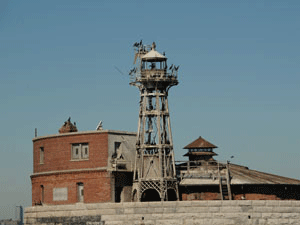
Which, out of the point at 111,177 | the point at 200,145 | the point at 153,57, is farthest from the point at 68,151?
the point at 200,145

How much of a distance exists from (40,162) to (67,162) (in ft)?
14.2

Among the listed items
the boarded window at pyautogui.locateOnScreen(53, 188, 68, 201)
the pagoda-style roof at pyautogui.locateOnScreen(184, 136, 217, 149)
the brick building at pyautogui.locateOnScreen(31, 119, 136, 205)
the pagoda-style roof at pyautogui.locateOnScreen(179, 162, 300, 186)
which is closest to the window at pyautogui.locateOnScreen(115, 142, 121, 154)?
the brick building at pyautogui.locateOnScreen(31, 119, 136, 205)

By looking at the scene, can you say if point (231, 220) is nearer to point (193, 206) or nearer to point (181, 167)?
point (193, 206)

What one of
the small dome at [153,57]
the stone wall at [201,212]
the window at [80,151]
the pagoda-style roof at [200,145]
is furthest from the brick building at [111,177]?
the small dome at [153,57]

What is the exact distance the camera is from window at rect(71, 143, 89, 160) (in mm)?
70188

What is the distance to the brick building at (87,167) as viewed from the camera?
6875 cm

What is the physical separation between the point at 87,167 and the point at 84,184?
1.54 m

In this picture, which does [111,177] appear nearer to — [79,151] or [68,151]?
[79,151]

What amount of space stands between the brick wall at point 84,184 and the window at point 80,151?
1.53m

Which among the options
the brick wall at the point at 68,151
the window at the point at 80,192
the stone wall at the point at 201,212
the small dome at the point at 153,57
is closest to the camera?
the stone wall at the point at 201,212

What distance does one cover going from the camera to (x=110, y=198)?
68.1 m

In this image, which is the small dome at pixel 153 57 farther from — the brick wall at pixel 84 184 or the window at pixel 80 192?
the window at pixel 80 192

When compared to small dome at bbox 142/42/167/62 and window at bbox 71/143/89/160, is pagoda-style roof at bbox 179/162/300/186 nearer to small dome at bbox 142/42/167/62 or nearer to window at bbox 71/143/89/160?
window at bbox 71/143/89/160

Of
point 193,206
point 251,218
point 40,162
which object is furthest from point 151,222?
point 40,162
